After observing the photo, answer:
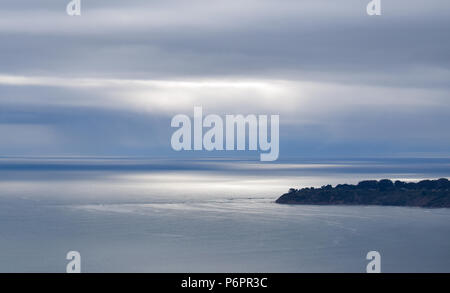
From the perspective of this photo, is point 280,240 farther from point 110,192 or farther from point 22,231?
point 110,192

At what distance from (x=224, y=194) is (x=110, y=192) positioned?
1731 cm

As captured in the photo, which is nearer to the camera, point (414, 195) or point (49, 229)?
point (49, 229)

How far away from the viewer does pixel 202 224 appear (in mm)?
63312

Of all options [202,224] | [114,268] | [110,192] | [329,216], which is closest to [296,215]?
[329,216]

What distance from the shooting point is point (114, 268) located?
4234 centimetres

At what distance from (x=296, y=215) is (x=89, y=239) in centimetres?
2287
